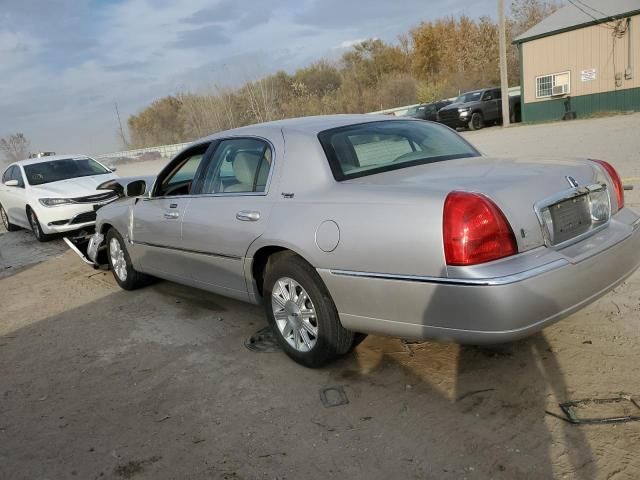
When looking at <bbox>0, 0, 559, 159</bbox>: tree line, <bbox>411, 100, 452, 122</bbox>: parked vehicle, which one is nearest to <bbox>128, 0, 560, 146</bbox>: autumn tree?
<bbox>0, 0, 559, 159</bbox>: tree line

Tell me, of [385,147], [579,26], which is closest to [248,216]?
[385,147]

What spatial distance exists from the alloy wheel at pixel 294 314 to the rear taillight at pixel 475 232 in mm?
1082

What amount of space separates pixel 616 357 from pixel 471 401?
101 centimetres

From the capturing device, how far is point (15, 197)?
10672 millimetres

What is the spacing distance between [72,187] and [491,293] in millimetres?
8643

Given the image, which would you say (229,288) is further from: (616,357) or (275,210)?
(616,357)

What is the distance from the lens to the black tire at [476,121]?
81.1 feet

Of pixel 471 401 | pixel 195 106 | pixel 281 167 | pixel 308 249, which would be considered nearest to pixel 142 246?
pixel 281 167

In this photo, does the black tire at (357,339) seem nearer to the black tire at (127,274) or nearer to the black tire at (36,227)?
the black tire at (127,274)

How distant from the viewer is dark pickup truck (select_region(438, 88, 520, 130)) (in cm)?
2461

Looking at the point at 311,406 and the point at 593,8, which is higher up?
the point at 593,8

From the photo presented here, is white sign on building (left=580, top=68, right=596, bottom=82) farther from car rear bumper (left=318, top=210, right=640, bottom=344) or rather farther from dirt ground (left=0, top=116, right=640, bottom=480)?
car rear bumper (left=318, top=210, right=640, bottom=344)

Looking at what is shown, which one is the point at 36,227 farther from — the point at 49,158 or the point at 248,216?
the point at 248,216

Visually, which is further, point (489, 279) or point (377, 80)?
point (377, 80)
